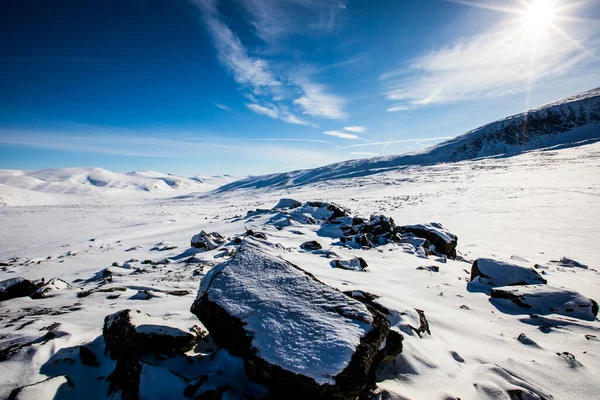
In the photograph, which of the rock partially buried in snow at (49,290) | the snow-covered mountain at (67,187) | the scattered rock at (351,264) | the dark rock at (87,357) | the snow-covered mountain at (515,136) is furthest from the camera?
the snow-covered mountain at (515,136)

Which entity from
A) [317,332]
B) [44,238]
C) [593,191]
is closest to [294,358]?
[317,332]

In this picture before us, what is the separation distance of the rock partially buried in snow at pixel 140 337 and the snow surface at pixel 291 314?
1.77 ft

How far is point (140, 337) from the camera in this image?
2.83 meters

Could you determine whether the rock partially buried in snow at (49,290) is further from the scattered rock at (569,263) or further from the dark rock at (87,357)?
the scattered rock at (569,263)

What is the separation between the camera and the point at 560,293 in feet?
15.3

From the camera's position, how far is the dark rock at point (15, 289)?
527cm

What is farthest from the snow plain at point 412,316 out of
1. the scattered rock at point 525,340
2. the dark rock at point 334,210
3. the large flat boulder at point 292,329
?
the dark rock at point 334,210

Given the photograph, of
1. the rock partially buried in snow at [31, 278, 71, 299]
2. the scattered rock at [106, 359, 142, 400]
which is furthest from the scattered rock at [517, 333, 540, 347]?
the rock partially buried in snow at [31, 278, 71, 299]

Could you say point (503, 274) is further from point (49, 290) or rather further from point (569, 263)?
point (49, 290)

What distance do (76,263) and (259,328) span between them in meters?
11.0

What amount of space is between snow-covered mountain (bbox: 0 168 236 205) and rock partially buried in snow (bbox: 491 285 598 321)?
227 ft

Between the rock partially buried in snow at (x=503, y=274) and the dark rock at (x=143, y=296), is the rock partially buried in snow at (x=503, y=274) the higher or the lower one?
the lower one

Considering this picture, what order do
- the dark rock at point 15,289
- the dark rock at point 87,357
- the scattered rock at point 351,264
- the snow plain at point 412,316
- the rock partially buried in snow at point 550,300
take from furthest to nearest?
the scattered rock at point 351,264, the dark rock at point 15,289, the rock partially buried in snow at point 550,300, the dark rock at point 87,357, the snow plain at point 412,316

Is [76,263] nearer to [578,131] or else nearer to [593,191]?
[593,191]
